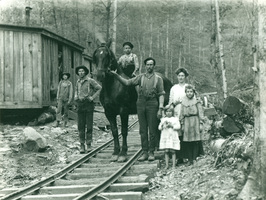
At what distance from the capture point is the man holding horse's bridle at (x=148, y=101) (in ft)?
29.8

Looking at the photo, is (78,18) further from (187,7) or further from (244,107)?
(244,107)

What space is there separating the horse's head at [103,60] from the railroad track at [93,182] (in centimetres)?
207

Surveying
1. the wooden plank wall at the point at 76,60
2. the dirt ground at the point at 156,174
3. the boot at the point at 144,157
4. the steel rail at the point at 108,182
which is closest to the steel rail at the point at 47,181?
the dirt ground at the point at 156,174

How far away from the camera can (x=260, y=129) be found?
5.17 metres

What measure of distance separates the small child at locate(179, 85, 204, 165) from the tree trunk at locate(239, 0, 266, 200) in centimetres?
330

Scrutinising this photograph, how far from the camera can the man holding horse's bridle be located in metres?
9.09

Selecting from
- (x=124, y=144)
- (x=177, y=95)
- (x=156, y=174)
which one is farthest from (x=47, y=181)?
(x=177, y=95)

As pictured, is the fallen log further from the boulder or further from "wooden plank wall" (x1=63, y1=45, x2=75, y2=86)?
"wooden plank wall" (x1=63, y1=45, x2=75, y2=86)

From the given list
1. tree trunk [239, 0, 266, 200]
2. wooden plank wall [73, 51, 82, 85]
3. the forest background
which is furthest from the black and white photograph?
the forest background

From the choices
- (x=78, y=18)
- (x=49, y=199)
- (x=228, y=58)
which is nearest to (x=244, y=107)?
(x=49, y=199)

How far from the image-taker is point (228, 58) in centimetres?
5444

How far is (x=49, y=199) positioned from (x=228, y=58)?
5069 centimetres

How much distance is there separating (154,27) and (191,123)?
153 ft

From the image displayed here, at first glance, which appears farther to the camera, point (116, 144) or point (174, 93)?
point (116, 144)
